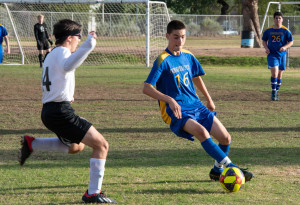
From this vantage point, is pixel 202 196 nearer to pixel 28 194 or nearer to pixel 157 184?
pixel 157 184

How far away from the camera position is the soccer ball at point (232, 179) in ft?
→ 15.9

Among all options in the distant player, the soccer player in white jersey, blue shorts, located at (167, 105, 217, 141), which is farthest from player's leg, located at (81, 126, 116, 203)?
the distant player

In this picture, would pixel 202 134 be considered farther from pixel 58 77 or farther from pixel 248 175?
pixel 58 77

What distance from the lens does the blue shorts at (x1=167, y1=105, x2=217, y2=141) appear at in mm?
5141

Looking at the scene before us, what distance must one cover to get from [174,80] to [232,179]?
1181mm

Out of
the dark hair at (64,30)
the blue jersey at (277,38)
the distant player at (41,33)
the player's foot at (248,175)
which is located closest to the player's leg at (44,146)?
the dark hair at (64,30)

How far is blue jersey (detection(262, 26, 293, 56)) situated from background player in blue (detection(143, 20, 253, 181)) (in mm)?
7492

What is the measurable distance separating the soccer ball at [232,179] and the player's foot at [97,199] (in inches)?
42.6

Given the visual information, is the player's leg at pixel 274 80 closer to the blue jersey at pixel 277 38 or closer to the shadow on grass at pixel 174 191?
the blue jersey at pixel 277 38

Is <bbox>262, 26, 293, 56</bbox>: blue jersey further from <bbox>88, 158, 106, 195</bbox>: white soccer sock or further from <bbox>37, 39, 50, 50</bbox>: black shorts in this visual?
<bbox>37, 39, 50, 50</bbox>: black shorts

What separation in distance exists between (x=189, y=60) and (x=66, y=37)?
5.14 feet

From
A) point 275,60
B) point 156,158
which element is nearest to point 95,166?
point 156,158

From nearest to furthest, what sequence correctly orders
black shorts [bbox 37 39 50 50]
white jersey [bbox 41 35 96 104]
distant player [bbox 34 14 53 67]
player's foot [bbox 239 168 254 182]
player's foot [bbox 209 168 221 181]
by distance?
1. white jersey [bbox 41 35 96 104]
2. player's foot [bbox 239 168 254 182]
3. player's foot [bbox 209 168 221 181]
4. distant player [bbox 34 14 53 67]
5. black shorts [bbox 37 39 50 50]

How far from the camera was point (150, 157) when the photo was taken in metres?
6.49
